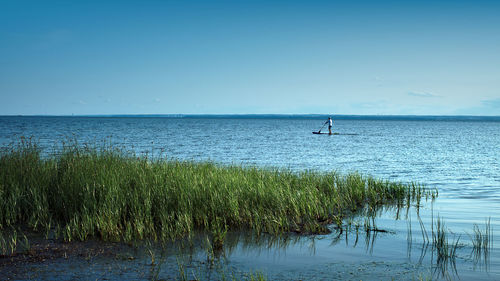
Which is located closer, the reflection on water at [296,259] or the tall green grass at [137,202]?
the reflection on water at [296,259]

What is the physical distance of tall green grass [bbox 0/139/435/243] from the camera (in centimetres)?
871

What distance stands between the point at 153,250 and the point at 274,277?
251 cm

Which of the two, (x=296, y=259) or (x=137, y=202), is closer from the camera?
(x=296, y=259)

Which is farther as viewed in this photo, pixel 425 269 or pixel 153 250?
pixel 153 250

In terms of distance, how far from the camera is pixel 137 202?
30.3 feet

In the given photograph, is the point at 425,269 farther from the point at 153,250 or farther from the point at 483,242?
the point at 153,250

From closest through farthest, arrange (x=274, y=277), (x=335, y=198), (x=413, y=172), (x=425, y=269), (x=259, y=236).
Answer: (x=274, y=277)
(x=425, y=269)
(x=259, y=236)
(x=335, y=198)
(x=413, y=172)

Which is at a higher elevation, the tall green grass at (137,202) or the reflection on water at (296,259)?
the tall green grass at (137,202)

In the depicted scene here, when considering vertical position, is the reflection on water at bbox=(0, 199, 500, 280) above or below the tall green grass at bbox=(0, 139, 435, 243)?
below

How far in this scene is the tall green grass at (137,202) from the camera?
8715 millimetres

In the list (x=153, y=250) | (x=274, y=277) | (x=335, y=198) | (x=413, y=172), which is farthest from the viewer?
(x=413, y=172)

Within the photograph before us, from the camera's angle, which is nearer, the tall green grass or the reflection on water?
the reflection on water

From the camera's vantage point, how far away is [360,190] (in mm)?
13805

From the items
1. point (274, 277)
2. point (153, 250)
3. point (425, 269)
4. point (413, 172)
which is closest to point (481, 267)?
point (425, 269)
